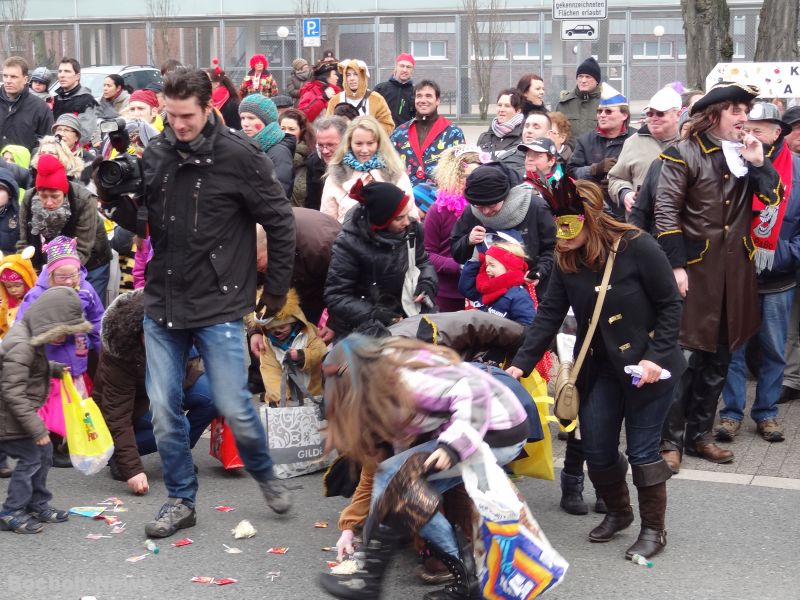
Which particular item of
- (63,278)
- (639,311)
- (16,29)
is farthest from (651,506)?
(16,29)

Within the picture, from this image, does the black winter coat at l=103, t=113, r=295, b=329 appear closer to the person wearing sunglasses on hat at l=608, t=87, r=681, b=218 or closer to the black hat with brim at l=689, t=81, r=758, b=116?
the black hat with brim at l=689, t=81, r=758, b=116

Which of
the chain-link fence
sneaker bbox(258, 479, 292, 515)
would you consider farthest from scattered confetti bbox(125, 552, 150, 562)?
the chain-link fence

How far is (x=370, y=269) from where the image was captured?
6.28 m

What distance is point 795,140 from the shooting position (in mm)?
8055

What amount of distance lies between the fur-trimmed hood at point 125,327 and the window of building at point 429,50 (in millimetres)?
25099

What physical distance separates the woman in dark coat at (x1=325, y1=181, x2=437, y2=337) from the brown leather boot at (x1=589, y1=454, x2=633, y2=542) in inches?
56.1

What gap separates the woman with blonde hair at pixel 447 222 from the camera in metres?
7.54

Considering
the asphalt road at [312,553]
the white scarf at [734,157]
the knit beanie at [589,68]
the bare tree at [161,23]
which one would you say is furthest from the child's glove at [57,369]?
the bare tree at [161,23]

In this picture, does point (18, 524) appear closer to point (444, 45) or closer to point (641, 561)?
point (641, 561)

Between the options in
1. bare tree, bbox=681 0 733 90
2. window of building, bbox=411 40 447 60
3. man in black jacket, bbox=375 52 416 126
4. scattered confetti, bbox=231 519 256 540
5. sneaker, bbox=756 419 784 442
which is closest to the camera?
scattered confetti, bbox=231 519 256 540

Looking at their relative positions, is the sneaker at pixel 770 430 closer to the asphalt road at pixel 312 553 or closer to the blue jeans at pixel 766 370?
the blue jeans at pixel 766 370

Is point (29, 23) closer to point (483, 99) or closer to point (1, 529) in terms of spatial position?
point (483, 99)

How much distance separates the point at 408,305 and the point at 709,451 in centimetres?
204

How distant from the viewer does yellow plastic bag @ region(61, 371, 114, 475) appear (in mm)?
6344
